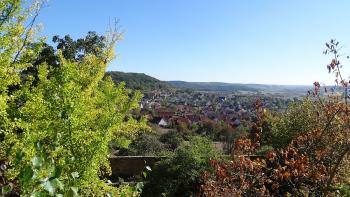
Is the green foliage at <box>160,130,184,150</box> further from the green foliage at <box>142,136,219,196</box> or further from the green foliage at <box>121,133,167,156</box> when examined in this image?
the green foliage at <box>142,136,219,196</box>

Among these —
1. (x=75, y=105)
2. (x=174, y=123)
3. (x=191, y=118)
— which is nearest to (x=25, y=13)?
(x=75, y=105)

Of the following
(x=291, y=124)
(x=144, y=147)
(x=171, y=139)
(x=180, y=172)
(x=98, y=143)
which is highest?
(x=98, y=143)

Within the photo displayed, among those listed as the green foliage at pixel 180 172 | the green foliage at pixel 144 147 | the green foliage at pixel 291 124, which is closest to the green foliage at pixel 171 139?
the green foliage at pixel 144 147

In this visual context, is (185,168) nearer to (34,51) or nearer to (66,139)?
(34,51)

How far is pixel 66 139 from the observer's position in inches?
297

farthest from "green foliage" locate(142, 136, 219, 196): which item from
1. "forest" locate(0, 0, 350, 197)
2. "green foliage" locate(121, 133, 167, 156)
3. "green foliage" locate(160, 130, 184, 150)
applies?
"green foliage" locate(160, 130, 184, 150)

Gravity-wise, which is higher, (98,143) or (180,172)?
(98,143)

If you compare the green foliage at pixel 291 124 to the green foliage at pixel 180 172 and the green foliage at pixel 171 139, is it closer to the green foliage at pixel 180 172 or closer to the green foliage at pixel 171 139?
the green foliage at pixel 180 172

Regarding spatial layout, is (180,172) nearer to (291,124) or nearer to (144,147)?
(291,124)

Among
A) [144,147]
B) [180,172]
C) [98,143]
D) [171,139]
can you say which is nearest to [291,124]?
[180,172]

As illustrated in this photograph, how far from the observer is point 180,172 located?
1539cm

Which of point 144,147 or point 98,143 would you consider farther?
point 144,147

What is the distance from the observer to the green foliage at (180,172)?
15281 mm

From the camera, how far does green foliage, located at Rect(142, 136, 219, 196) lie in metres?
15.3
